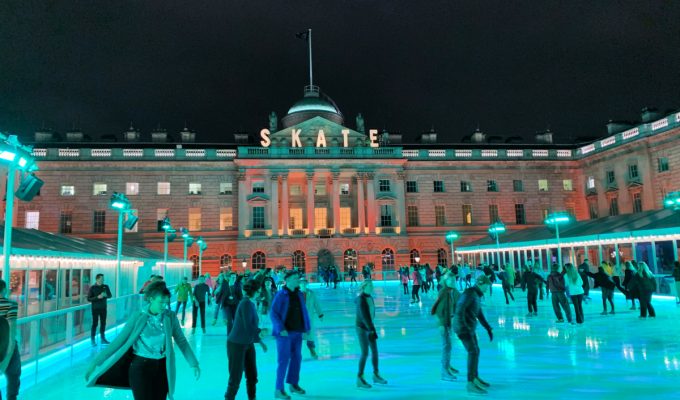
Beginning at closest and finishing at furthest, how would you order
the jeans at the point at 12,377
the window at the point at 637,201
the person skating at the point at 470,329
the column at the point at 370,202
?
the jeans at the point at 12,377 < the person skating at the point at 470,329 < the window at the point at 637,201 < the column at the point at 370,202

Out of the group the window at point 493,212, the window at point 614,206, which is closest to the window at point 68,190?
the window at point 493,212

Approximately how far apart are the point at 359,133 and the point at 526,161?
834 inches

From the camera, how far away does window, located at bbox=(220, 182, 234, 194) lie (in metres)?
56.5

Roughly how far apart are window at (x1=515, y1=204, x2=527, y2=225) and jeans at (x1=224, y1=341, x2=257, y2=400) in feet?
188

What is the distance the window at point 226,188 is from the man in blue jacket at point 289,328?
50.0 metres

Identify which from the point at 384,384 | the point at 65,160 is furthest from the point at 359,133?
the point at 384,384

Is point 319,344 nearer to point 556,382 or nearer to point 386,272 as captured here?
point 556,382

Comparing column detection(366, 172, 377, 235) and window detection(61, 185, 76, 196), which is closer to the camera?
window detection(61, 185, 76, 196)

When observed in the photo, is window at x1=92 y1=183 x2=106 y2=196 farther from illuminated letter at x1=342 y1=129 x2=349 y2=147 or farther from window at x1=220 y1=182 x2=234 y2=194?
illuminated letter at x1=342 y1=129 x2=349 y2=147

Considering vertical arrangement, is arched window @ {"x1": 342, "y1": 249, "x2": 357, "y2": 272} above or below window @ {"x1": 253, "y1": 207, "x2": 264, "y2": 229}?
below

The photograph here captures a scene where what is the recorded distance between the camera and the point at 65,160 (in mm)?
53594

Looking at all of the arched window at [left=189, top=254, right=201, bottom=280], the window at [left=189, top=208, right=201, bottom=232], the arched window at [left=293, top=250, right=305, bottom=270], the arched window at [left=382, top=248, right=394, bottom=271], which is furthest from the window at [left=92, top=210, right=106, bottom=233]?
the arched window at [left=382, top=248, right=394, bottom=271]

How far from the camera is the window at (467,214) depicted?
59375 mm

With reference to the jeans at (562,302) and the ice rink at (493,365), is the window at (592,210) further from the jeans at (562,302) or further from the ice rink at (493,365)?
the jeans at (562,302)
